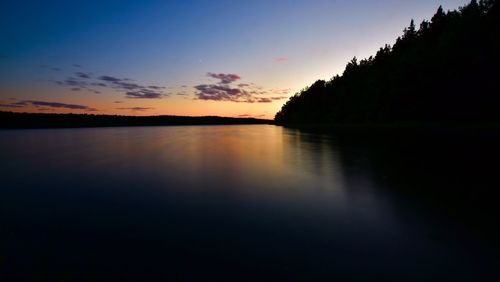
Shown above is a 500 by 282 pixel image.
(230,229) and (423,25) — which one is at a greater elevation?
(423,25)

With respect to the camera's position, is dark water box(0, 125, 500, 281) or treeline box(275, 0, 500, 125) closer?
dark water box(0, 125, 500, 281)

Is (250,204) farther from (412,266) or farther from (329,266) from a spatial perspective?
(412,266)

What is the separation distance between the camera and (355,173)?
15281 millimetres

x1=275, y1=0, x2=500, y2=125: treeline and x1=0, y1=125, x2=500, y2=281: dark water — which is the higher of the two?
x1=275, y1=0, x2=500, y2=125: treeline

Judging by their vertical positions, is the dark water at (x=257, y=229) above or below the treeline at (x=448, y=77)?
below

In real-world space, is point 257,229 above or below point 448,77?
below

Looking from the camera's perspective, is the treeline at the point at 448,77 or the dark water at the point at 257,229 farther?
the treeline at the point at 448,77

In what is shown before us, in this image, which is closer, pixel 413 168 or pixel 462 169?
pixel 462 169

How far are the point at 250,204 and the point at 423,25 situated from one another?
102 meters

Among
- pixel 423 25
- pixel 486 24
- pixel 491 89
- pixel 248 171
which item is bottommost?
pixel 248 171

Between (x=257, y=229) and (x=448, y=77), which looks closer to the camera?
(x=257, y=229)

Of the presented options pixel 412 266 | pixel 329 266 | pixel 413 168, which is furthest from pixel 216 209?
pixel 413 168

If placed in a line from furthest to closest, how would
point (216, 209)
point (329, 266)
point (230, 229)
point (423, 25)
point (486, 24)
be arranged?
1. point (423, 25)
2. point (486, 24)
3. point (216, 209)
4. point (230, 229)
5. point (329, 266)

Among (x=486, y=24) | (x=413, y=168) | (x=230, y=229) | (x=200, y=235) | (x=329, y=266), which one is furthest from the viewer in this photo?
(x=486, y=24)
